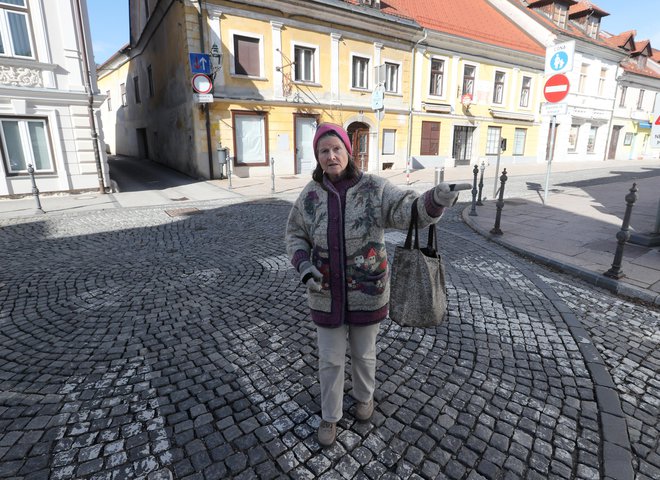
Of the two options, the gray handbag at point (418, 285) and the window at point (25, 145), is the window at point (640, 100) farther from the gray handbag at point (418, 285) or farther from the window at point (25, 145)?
the window at point (25, 145)

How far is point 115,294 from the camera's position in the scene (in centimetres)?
461

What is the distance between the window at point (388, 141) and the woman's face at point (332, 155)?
1889 cm

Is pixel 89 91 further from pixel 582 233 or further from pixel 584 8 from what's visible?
pixel 584 8

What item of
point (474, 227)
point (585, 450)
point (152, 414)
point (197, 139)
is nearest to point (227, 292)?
Result: point (152, 414)

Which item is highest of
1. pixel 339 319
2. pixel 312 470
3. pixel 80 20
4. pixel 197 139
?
pixel 80 20

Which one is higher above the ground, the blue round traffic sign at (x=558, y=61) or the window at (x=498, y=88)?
the window at (x=498, y=88)

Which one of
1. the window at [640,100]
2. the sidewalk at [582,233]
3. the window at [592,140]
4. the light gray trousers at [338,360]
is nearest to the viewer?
the light gray trousers at [338,360]

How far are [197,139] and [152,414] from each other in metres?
14.4

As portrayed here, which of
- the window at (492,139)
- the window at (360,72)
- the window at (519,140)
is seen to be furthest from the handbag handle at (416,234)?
the window at (519,140)

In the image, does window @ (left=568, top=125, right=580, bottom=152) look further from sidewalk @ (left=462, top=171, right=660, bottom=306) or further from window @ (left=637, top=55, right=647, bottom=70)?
sidewalk @ (left=462, top=171, right=660, bottom=306)

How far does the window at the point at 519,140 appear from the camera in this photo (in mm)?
25516

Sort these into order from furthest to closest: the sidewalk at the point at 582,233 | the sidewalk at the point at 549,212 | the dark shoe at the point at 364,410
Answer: the sidewalk at the point at 549,212
the sidewalk at the point at 582,233
the dark shoe at the point at 364,410

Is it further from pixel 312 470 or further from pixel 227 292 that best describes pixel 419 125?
pixel 312 470

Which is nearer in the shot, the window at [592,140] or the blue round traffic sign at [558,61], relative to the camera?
the blue round traffic sign at [558,61]
